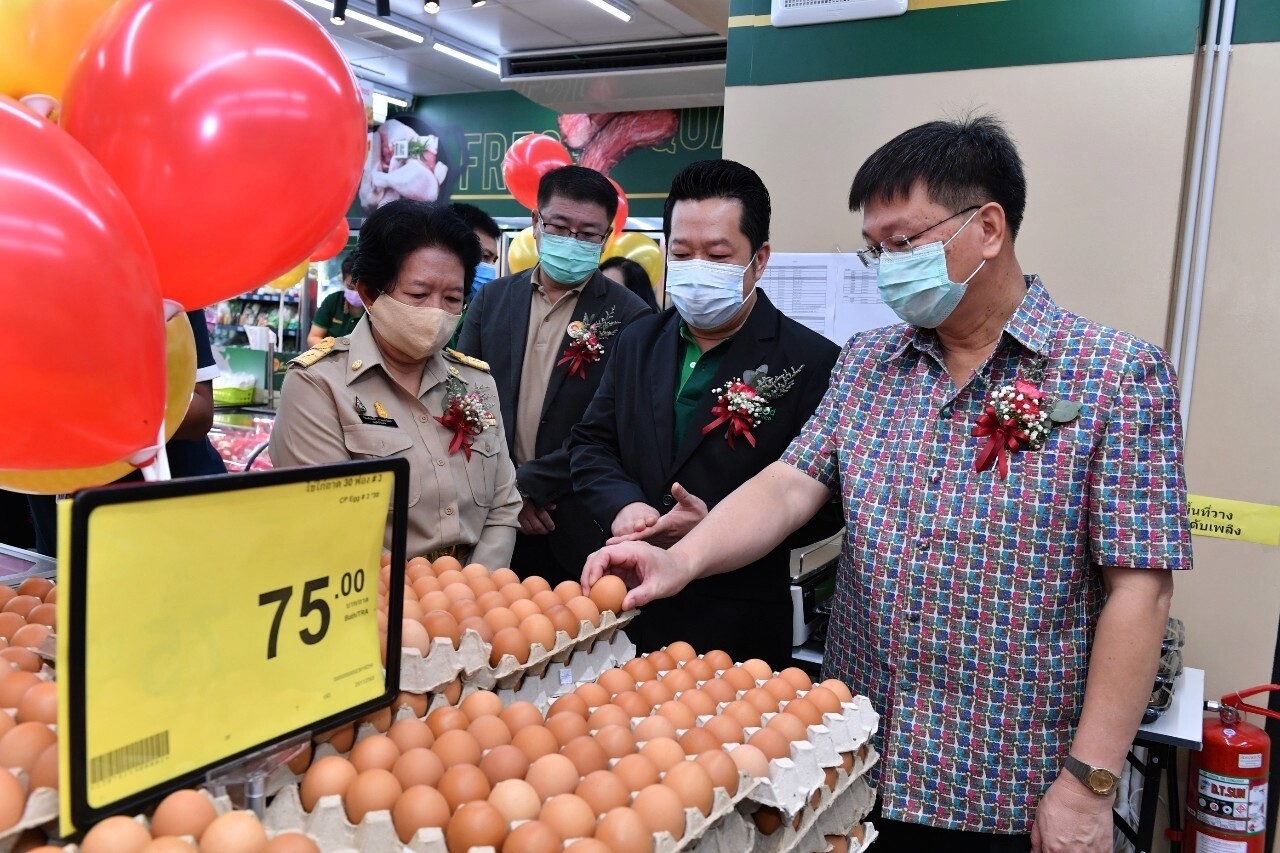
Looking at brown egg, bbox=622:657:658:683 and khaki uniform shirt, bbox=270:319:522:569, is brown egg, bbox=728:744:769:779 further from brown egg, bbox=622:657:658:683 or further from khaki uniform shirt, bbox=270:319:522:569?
khaki uniform shirt, bbox=270:319:522:569

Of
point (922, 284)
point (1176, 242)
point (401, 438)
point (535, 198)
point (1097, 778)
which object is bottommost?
point (1097, 778)

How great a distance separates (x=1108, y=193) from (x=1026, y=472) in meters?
1.99

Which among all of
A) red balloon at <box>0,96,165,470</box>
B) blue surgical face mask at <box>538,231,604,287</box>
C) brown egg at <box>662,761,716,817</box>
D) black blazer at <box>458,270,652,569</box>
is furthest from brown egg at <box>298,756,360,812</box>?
blue surgical face mask at <box>538,231,604,287</box>

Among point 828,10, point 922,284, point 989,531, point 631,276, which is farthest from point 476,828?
point 631,276

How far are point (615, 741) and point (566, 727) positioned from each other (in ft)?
0.23

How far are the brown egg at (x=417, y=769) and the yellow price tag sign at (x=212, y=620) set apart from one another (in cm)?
8

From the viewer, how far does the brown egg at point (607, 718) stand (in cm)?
121

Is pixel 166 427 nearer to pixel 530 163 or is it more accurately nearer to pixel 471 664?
pixel 471 664

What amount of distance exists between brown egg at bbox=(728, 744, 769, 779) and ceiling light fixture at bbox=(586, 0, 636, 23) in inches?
302

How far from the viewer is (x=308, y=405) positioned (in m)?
2.32

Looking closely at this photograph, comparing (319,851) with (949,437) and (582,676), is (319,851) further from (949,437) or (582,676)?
(949,437)

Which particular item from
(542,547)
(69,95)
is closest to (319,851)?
(69,95)

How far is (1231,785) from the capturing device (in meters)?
2.82

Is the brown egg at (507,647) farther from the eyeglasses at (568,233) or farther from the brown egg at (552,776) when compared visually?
the eyeglasses at (568,233)
